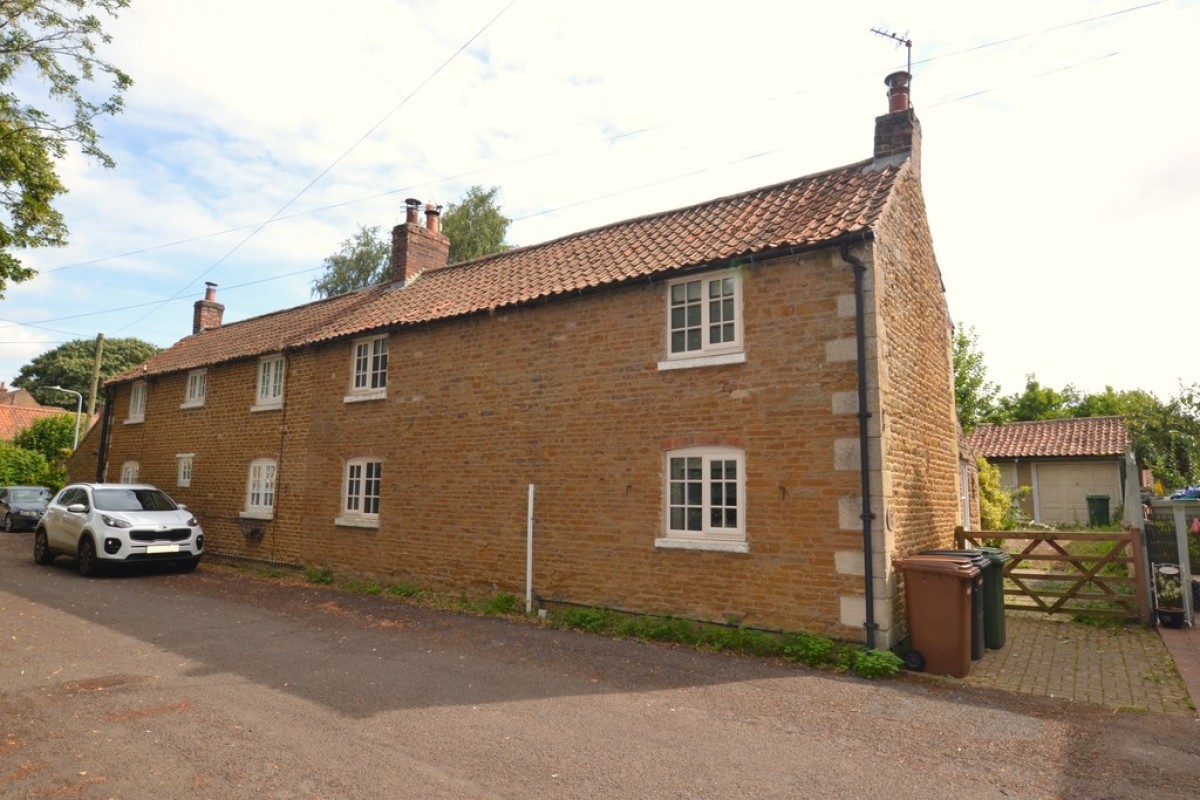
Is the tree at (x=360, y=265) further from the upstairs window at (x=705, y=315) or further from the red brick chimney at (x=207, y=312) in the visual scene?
the upstairs window at (x=705, y=315)

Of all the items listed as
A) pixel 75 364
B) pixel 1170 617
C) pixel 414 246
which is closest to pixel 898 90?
pixel 1170 617

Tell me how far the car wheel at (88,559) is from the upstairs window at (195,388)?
5637 millimetres

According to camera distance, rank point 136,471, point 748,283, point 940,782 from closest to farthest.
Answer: point 940,782 < point 748,283 < point 136,471

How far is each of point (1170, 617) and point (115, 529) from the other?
60.5 ft

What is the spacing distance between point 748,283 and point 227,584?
458 inches

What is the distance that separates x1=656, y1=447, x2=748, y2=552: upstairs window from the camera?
357 inches

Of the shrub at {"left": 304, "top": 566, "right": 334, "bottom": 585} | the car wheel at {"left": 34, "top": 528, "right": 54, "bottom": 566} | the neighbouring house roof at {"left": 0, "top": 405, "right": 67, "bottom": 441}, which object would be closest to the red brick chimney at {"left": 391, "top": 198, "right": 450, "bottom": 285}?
the shrub at {"left": 304, "top": 566, "right": 334, "bottom": 585}

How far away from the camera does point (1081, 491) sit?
27.0 m

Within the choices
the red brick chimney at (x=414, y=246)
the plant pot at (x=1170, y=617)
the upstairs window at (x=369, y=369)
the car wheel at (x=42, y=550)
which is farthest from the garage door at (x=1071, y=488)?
the car wheel at (x=42, y=550)

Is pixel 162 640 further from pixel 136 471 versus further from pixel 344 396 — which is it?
pixel 136 471

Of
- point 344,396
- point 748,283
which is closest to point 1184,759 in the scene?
point 748,283

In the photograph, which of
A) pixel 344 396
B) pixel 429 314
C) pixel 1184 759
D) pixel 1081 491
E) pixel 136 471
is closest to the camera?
pixel 1184 759

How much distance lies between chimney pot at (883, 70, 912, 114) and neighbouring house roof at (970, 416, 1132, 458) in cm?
1938

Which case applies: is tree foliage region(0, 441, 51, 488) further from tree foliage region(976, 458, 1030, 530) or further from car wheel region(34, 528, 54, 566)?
tree foliage region(976, 458, 1030, 530)
